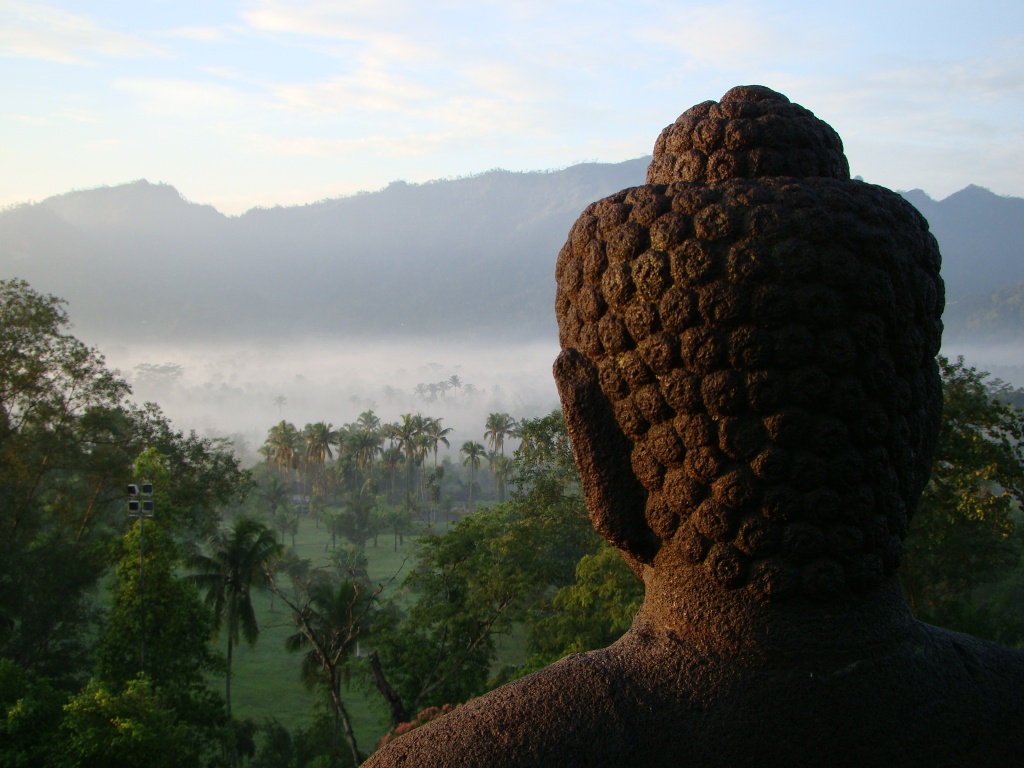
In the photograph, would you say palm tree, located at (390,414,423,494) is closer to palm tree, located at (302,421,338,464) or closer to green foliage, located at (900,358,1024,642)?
palm tree, located at (302,421,338,464)

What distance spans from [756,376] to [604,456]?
1.65 feet

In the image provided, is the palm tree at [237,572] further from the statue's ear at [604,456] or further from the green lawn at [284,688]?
the statue's ear at [604,456]

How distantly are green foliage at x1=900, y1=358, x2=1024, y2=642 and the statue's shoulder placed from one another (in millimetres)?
13124

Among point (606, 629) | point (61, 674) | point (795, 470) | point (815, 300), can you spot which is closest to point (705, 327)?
point (815, 300)

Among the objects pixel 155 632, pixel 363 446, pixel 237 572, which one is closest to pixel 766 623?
pixel 155 632

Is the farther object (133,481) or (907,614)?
(133,481)

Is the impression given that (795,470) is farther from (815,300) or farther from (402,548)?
(402,548)

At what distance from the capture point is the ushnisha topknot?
273 centimetres

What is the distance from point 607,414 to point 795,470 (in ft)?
1.78

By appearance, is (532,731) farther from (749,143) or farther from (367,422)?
(367,422)

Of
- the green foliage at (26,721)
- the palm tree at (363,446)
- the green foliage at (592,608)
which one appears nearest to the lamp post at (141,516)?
the green foliage at (26,721)

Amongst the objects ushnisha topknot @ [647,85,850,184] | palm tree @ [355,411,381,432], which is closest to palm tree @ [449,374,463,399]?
palm tree @ [355,411,381,432]

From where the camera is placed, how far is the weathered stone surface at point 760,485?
2344 millimetres

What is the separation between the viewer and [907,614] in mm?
2664
